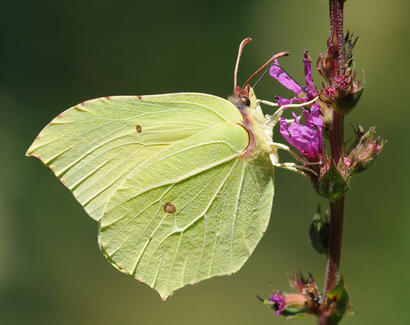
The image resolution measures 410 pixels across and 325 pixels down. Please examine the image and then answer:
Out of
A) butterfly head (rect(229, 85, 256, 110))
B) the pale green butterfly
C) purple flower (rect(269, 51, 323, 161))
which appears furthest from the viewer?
butterfly head (rect(229, 85, 256, 110))

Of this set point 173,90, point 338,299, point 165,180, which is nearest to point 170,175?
point 165,180

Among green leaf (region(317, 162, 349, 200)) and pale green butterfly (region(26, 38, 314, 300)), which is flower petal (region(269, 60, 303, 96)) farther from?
green leaf (region(317, 162, 349, 200))

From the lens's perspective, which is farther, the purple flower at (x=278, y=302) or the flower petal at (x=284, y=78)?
the flower petal at (x=284, y=78)

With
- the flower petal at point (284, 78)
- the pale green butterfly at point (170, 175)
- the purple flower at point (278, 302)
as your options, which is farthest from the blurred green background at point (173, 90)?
the flower petal at point (284, 78)

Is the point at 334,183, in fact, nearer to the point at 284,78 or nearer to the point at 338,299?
the point at 338,299

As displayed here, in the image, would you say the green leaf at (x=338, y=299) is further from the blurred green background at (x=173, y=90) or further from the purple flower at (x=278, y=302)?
the blurred green background at (x=173, y=90)

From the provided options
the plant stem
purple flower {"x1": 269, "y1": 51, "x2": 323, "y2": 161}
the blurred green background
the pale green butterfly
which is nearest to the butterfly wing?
the pale green butterfly

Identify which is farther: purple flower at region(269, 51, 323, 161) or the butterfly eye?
the butterfly eye

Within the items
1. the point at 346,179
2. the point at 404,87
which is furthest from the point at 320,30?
the point at 346,179
